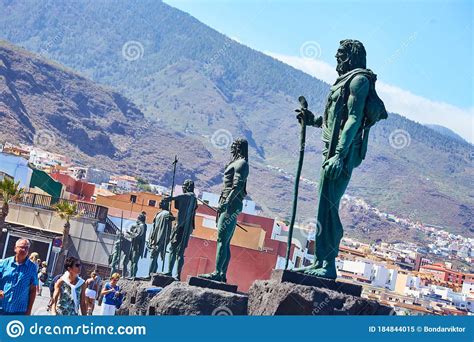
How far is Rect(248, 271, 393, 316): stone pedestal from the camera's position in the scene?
317 inches

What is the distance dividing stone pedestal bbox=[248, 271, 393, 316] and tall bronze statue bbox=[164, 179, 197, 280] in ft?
21.1

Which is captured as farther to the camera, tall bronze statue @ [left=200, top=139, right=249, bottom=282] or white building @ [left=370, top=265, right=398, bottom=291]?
white building @ [left=370, top=265, right=398, bottom=291]

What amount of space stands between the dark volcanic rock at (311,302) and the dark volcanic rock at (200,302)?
733 millimetres

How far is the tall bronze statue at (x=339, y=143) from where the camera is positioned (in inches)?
342

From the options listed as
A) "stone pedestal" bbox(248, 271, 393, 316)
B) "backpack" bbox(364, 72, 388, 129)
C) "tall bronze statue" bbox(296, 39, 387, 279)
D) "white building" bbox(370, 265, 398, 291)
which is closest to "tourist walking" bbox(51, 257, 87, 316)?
"stone pedestal" bbox(248, 271, 393, 316)

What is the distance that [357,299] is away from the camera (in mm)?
8203

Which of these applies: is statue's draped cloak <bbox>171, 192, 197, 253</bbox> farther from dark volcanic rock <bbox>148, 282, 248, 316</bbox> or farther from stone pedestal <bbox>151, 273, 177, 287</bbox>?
dark volcanic rock <bbox>148, 282, 248, 316</bbox>

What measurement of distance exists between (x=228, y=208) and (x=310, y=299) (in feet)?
8.56

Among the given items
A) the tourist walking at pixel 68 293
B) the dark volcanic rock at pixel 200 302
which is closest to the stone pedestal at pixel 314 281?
the dark volcanic rock at pixel 200 302

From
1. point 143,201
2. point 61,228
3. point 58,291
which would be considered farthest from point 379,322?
point 143,201

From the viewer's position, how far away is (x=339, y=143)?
870cm

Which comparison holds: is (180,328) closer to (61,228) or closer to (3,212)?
(3,212)

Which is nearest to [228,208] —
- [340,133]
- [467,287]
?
[340,133]

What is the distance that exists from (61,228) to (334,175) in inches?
1699
